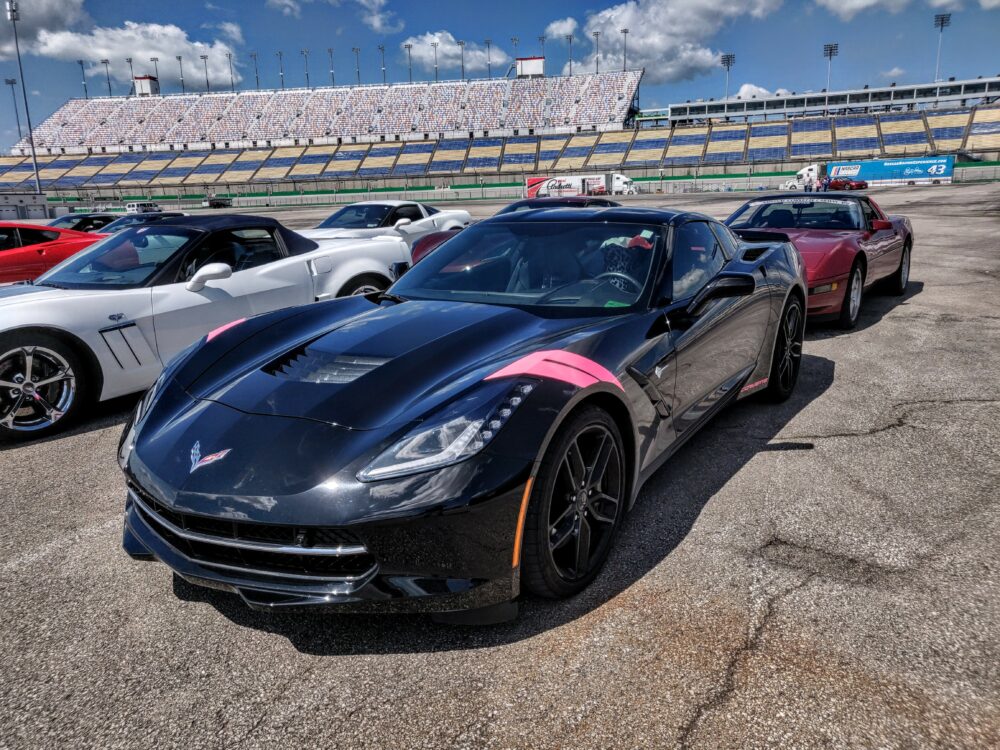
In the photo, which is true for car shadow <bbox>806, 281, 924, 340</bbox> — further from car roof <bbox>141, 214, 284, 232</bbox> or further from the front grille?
the front grille

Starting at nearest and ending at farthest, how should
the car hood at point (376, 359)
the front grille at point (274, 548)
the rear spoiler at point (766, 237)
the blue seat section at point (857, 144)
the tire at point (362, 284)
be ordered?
the front grille at point (274, 548) < the car hood at point (376, 359) < the rear spoiler at point (766, 237) < the tire at point (362, 284) < the blue seat section at point (857, 144)

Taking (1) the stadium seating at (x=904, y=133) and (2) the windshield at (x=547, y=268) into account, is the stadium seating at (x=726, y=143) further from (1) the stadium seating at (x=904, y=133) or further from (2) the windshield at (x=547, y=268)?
(2) the windshield at (x=547, y=268)

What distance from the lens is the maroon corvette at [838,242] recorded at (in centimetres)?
675

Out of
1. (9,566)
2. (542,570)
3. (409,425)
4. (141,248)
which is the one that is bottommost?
(9,566)

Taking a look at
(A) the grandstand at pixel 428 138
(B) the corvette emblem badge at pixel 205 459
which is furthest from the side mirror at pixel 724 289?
(A) the grandstand at pixel 428 138

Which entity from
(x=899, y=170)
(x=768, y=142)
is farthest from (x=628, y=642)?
(x=768, y=142)

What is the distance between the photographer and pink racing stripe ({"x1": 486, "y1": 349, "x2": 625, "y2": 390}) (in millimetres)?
2516

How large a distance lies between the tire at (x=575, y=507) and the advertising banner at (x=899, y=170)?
50.9m

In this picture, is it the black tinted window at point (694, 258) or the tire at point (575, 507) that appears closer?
the tire at point (575, 507)

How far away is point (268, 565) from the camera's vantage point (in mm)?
2227

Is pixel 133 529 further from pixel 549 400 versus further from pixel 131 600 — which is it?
pixel 549 400

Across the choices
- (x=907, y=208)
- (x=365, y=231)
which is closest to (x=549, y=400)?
(x=365, y=231)

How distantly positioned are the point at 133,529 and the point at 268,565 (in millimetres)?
664

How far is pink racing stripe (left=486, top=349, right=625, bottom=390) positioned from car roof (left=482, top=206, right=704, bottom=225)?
1291 millimetres
